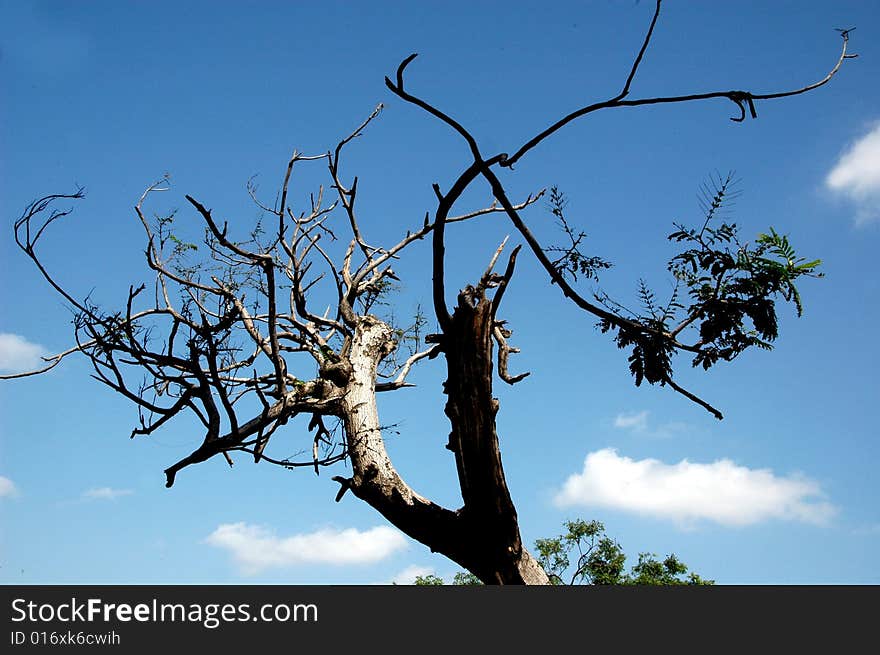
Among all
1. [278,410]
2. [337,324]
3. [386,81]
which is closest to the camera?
[386,81]

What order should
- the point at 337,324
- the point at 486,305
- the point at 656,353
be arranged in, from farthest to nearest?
the point at 337,324 → the point at 486,305 → the point at 656,353

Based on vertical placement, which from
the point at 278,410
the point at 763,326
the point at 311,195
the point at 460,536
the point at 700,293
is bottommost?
the point at 460,536

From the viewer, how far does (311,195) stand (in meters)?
7.37

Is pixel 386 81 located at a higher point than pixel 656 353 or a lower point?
higher

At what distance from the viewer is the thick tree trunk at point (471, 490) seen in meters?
4.01

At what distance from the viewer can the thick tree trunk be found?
401 centimetres

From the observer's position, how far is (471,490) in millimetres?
4086

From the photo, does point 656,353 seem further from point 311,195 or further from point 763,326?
point 311,195

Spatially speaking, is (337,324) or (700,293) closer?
(700,293)
